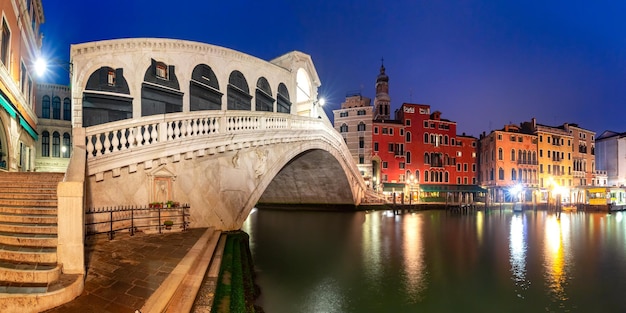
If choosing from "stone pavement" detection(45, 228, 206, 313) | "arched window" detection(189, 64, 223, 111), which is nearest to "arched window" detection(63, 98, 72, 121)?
"arched window" detection(189, 64, 223, 111)

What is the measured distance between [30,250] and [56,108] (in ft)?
75.5

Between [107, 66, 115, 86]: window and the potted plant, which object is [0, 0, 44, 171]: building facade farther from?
the potted plant

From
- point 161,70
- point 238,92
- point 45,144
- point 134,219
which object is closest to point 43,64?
point 161,70

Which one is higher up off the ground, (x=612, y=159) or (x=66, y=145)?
(x=66, y=145)

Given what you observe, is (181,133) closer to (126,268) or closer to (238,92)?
(126,268)

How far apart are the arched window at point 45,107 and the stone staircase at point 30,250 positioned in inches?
712

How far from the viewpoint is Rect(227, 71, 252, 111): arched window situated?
17031mm

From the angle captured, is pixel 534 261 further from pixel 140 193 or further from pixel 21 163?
pixel 21 163

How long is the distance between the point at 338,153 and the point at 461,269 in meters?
13.3

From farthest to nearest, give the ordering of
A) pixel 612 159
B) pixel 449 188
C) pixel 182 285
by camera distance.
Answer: pixel 612 159 < pixel 449 188 < pixel 182 285

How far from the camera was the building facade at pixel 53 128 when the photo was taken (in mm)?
21203

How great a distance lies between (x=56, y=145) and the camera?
21875 millimetres

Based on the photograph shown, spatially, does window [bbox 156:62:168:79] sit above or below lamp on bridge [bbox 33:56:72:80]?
above

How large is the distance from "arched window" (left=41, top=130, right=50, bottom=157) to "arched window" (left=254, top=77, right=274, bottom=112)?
1428 cm
